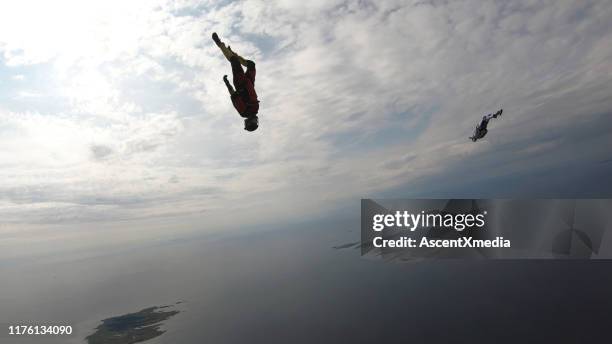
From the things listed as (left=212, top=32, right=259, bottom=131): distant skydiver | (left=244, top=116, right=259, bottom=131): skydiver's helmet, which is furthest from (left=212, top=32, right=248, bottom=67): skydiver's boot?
(left=244, top=116, right=259, bottom=131): skydiver's helmet

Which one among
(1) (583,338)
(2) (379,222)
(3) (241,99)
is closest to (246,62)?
(3) (241,99)

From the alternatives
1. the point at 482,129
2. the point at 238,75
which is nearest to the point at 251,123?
the point at 238,75

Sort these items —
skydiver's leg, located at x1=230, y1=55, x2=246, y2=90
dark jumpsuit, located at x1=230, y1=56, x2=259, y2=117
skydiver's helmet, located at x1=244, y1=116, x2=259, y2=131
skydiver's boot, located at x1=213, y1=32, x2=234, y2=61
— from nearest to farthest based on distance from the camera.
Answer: skydiver's boot, located at x1=213, y1=32, x2=234, y2=61, skydiver's leg, located at x1=230, y1=55, x2=246, y2=90, dark jumpsuit, located at x1=230, y1=56, x2=259, y2=117, skydiver's helmet, located at x1=244, y1=116, x2=259, y2=131

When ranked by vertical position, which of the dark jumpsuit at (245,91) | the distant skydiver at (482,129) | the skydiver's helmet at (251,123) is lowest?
the skydiver's helmet at (251,123)

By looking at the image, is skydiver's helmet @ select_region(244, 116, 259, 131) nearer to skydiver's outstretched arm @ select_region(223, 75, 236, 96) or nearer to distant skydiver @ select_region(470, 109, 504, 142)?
skydiver's outstretched arm @ select_region(223, 75, 236, 96)

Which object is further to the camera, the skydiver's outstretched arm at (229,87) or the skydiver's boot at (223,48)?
the skydiver's outstretched arm at (229,87)

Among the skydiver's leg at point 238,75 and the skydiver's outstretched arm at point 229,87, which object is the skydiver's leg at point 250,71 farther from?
the skydiver's outstretched arm at point 229,87

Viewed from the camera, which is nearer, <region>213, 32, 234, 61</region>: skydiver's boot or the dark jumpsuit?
<region>213, 32, 234, 61</region>: skydiver's boot

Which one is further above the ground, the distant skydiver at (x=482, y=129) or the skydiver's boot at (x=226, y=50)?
the distant skydiver at (x=482, y=129)

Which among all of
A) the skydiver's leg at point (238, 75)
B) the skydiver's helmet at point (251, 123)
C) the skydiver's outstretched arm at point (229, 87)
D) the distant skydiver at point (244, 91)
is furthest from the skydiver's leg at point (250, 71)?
the skydiver's helmet at point (251, 123)
